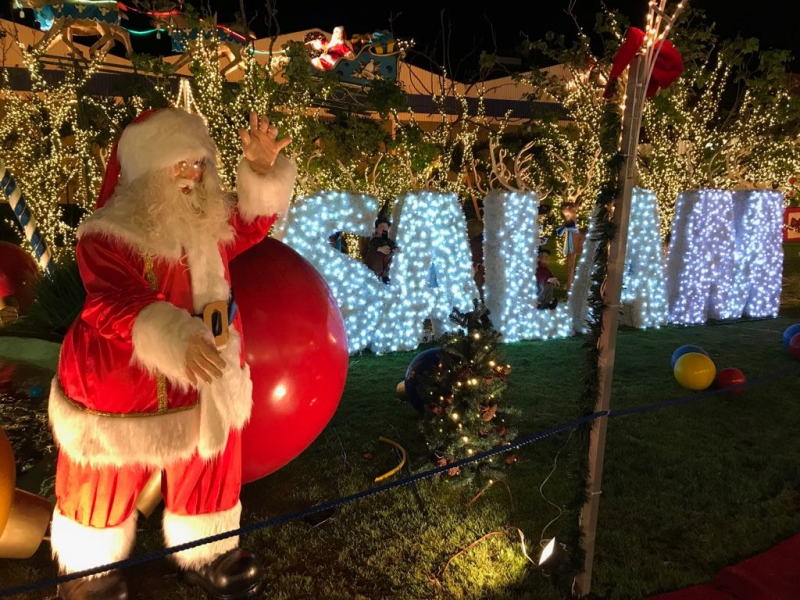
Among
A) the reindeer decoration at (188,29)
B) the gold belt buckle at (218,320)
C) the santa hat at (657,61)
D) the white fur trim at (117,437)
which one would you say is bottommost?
the white fur trim at (117,437)

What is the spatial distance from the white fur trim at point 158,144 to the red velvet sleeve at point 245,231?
14.4 inches

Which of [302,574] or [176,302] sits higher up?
[176,302]

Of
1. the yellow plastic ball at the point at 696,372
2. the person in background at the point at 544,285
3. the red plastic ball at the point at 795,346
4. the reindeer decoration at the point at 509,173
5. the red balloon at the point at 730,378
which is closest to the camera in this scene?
the red balloon at the point at 730,378

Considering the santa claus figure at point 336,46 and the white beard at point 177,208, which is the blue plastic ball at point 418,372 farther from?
the santa claus figure at point 336,46

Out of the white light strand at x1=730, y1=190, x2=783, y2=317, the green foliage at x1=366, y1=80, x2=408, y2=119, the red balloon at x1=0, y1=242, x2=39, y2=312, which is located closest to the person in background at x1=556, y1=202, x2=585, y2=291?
the white light strand at x1=730, y1=190, x2=783, y2=317

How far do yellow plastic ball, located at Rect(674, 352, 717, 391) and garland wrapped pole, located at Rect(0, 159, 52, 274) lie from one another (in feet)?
22.3

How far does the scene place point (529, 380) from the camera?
22.0 feet

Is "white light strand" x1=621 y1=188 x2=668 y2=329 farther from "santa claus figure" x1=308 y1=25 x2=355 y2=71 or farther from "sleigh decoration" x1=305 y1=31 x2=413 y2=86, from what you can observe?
"santa claus figure" x1=308 y1=25 x2=355 y2=71

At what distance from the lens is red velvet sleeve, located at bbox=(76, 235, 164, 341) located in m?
2.43

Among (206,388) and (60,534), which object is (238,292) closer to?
(206,388)

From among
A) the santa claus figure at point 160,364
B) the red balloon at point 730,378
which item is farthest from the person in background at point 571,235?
the santa claus figure at point 160,364

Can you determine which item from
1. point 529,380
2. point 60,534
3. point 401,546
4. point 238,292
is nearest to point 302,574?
point 401,546

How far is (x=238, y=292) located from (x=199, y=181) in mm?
621

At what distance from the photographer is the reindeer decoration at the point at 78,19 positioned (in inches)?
428
